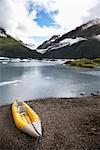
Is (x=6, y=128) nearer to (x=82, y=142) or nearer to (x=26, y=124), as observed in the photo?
(x=26, y=124)

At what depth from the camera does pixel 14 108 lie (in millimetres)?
24469

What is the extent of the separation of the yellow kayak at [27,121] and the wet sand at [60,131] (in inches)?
15.3

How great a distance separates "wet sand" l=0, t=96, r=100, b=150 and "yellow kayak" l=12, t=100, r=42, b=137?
39 centimetres

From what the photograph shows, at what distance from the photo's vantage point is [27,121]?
19891 mm

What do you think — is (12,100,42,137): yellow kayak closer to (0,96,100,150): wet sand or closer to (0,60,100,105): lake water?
(0,96,100,150): wet sand

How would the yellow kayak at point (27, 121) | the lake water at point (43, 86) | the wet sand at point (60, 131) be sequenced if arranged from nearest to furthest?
the wet sand at point (60, 131)
the yellow kayak at point (27, 121)
the lake water at point (43, 86)

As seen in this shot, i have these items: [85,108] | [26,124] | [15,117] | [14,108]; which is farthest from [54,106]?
[26,124]

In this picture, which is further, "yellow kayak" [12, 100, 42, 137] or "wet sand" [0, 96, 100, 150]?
"yellow kayak" [12, 100, 42, 137]

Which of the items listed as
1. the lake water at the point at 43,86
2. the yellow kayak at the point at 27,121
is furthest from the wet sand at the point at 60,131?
the lake water at the point at 43,86

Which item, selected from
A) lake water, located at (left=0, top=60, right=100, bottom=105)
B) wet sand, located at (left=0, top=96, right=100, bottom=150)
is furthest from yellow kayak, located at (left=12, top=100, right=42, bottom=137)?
lake water, located at (left=0, top=60, right=100, bottom=105)

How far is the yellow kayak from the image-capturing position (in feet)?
59.1

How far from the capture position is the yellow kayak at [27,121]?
1802cm

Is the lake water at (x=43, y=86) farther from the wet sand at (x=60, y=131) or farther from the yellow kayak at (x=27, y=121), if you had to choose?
the wet sand at (x=60, y=131)

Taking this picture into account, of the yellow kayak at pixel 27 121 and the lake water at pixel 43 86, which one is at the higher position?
the yellow kayak at pixel 27 121
